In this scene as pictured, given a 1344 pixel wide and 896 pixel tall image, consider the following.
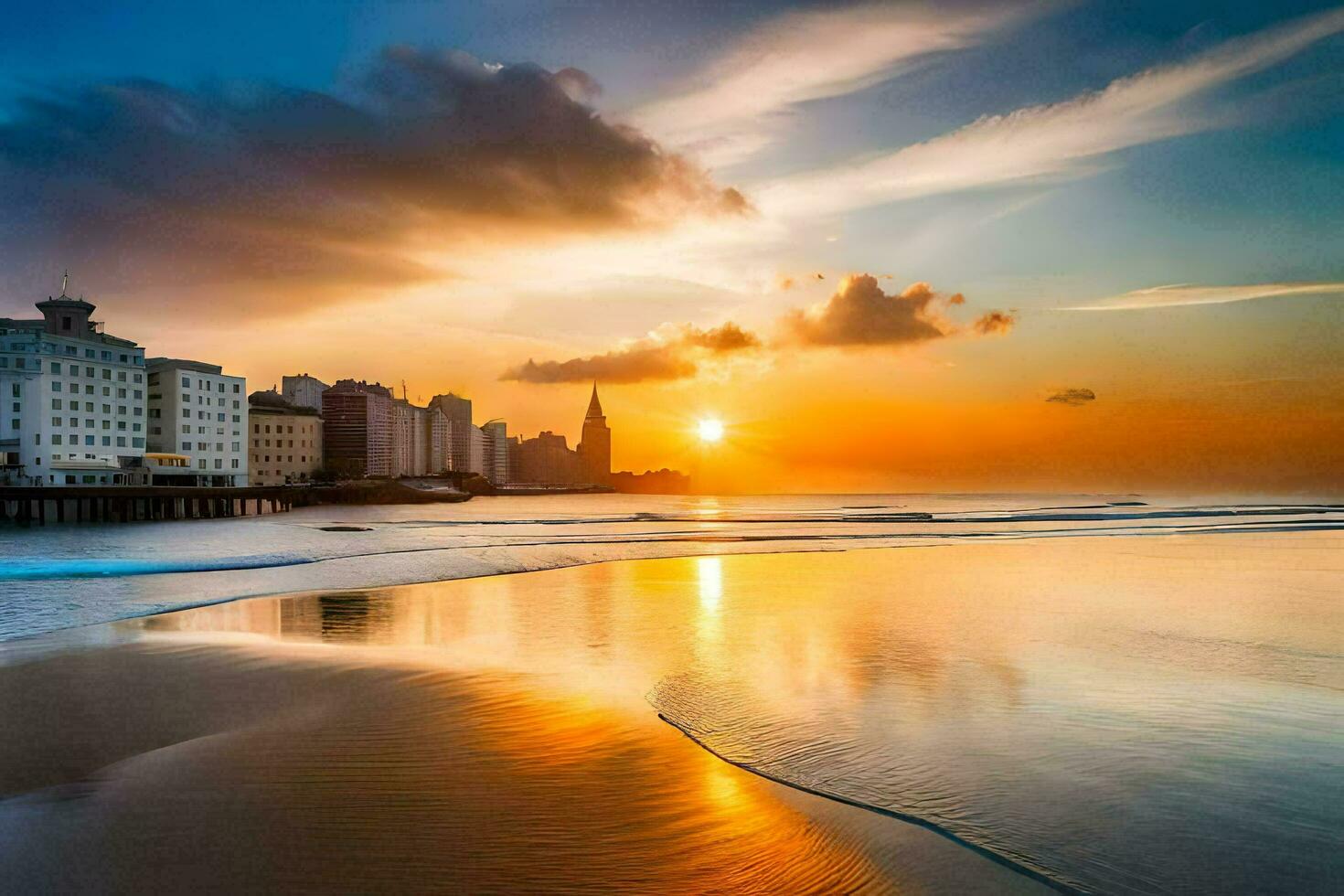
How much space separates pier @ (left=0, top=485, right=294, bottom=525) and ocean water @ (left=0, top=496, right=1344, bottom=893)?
6256 centimetres

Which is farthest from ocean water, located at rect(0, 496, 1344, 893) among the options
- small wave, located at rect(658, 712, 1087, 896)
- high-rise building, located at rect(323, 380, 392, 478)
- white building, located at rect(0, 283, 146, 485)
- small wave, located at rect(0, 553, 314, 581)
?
high-rise building, located at rect(323, 380, 392, 478)

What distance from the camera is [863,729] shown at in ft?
30.6

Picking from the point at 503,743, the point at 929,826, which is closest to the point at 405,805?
the point at 503,743

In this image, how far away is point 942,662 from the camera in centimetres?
1310

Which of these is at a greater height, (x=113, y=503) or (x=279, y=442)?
(x=279, y=442)

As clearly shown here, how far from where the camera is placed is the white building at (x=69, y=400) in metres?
90.5

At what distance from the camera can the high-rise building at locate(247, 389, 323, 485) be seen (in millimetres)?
150625

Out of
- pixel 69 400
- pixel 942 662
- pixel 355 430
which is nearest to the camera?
pixel 942 662

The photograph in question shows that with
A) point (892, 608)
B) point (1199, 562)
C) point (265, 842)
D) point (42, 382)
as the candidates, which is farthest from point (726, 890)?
point (42, 382)

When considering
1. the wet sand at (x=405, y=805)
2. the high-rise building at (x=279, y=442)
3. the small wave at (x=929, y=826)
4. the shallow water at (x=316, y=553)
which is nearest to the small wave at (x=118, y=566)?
the shallow water at (x=316, y=553)

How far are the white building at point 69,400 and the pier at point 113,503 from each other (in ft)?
16.6

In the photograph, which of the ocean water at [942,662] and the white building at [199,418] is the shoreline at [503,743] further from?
the white building at [199,418]

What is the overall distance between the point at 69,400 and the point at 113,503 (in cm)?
1384

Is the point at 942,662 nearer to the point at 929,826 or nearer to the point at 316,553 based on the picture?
the point at 929,826
